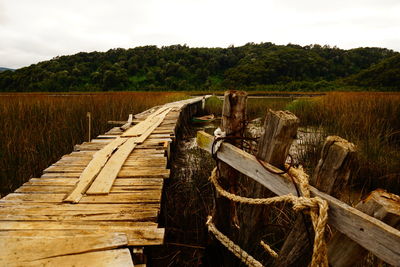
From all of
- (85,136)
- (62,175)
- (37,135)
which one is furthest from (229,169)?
(85,136)

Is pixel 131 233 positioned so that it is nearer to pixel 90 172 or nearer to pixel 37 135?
pixel 90 172

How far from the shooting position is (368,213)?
859 millimetres

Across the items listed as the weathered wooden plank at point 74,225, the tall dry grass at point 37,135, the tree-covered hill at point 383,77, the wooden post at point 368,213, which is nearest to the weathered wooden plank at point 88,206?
the weathered wooden plank at point 74,225

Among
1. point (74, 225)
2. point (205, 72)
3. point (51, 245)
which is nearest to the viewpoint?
point (51, 245)

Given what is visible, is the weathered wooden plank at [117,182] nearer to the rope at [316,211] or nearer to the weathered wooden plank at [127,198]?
the weathered wooden plank at [127,198]

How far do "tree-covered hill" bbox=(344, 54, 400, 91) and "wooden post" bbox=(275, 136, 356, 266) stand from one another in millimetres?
31020

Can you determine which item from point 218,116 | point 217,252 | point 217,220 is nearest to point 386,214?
point 217,220

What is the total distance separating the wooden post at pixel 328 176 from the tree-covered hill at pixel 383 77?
102ft

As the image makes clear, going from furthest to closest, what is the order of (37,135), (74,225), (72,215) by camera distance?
(37,135) → (72,215) → (74,225)

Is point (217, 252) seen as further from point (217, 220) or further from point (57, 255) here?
point (57, 255)

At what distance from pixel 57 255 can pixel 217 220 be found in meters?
1.03

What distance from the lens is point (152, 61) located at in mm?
45438

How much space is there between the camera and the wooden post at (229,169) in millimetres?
A: 1476

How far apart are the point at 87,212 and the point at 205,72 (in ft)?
143
